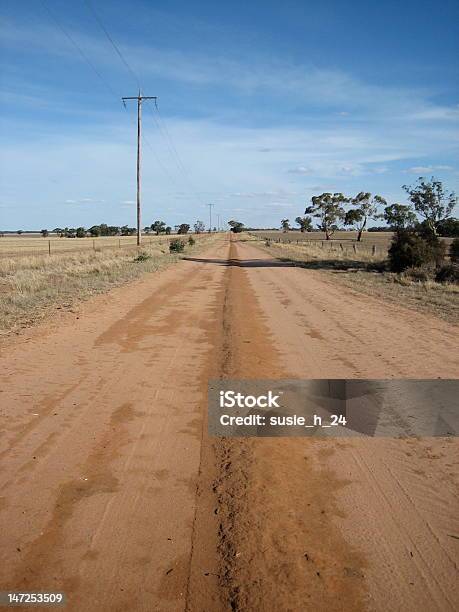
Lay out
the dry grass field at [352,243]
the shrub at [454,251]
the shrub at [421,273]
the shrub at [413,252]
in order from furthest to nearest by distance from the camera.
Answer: the dry grass field at [352,243], the shrub at [454,251], the shrub at [413,252], the shrub at [421,273]

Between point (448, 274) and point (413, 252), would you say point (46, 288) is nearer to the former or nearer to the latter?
point (448, 274)

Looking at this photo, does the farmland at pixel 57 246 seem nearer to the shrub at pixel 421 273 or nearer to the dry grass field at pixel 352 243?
the dry grass field at pixel 352 243

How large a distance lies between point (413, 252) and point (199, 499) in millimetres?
24760

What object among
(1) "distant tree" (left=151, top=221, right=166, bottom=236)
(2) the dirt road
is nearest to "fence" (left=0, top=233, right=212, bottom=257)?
(2) the dirt road

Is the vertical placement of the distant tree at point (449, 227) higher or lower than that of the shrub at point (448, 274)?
higher

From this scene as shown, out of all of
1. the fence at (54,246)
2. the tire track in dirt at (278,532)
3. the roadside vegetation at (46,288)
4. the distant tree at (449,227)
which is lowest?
the tire track in dirt at (278,532)

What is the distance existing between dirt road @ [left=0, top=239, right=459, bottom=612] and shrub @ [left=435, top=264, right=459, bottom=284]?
15254mm

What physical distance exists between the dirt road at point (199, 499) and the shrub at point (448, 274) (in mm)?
15254

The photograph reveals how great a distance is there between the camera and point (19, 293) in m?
15.2

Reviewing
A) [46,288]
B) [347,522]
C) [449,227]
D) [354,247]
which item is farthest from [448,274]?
[354,247]

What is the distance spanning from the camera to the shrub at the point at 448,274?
21634 mm

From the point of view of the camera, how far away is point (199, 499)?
3.81 meters

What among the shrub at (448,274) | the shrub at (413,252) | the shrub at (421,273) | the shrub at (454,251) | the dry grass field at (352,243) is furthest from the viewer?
the dry grass field at (352,243)

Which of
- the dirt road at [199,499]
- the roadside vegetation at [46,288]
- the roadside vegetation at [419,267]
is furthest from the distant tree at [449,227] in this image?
the dirt road at [199,499]
